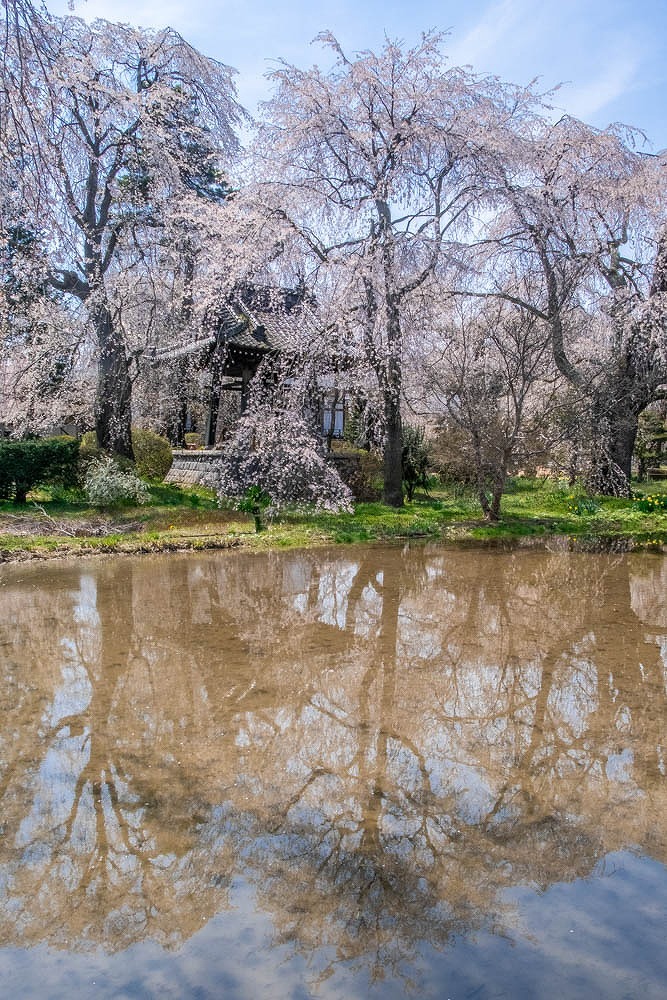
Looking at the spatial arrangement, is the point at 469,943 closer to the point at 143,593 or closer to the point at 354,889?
the point at 354,889

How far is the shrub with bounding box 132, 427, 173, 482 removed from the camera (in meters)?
19.8

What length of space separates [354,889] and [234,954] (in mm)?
567

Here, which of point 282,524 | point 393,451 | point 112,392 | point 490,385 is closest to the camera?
point 282,524

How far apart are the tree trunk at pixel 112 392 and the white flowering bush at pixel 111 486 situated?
229cm

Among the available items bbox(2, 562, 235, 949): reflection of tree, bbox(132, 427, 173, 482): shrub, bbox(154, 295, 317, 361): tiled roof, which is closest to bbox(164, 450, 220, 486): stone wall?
bbox(132, 427, 173, 482): shrub

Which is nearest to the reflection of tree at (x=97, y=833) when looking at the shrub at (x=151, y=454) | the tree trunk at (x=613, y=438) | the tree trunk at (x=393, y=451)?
the tree trunk at (x=393, y=451)

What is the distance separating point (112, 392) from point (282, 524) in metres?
6.19

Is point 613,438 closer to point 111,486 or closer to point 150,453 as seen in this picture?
point 150,453

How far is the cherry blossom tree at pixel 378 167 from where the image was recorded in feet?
51.1

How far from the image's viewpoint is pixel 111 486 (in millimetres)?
14867

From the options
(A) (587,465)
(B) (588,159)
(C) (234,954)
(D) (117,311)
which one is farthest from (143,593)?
(B) (588,159)

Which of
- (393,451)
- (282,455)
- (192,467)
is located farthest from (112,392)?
(393,451)

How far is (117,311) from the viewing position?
17047 millimetres

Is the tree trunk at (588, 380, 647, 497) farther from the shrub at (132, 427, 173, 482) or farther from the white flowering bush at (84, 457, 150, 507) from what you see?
the shrub at (132, 427, 173, 482)
